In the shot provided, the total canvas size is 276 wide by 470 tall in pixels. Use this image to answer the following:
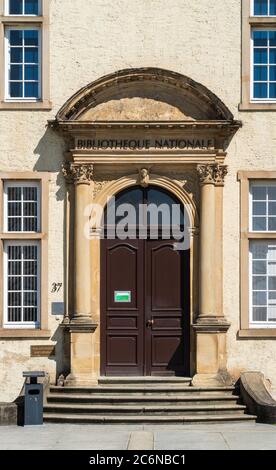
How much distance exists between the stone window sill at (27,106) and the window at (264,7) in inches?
150

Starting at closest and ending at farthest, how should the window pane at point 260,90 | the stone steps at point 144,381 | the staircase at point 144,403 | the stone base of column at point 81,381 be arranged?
the staircase at point 144,403
the stone base of column at point 81,381
the stone steps at point 144,381
the window pane at point 260,90

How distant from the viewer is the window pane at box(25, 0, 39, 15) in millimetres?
17047

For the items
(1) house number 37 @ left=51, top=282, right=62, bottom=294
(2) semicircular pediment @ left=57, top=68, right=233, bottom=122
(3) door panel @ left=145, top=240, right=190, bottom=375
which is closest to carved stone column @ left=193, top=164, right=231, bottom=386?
(3) door panel @ left=145, top=240, right=190, bottom=375

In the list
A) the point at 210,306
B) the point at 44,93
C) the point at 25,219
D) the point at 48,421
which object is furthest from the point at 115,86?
the point at 48,421

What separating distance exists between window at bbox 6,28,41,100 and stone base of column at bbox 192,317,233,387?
15.7 feet

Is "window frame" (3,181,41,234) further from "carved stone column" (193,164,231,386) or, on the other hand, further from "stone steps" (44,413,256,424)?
"stone steps" (44,413,256,424)

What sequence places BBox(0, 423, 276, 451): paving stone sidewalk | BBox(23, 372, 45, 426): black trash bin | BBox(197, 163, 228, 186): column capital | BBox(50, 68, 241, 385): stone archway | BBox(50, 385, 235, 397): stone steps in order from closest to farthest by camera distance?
1. BBox(0, 423, 276, 451): paving stone sidewalk
2. BBox(23, 372, 45, 426): black trash bin
3. BBox(50, 385, 235, 397): stone steps
4. BBox(50, 68, 241, 385): stone archway
5. BBox(197, 163, 228, 186): column capital

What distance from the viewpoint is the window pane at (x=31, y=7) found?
1705 centimetres

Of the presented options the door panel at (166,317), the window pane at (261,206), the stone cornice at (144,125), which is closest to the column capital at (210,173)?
the stone cornice at (144,125)

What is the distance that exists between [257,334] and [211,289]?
3.48 feet

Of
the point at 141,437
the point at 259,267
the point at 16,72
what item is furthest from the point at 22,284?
the point at 141,437

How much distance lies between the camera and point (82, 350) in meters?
16.4

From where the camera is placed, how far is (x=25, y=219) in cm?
1689

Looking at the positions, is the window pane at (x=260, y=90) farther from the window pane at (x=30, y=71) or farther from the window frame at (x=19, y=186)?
the window frame at (x=19, y=186)
